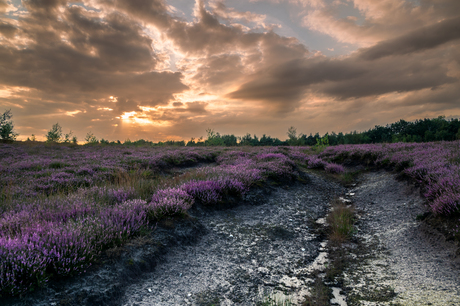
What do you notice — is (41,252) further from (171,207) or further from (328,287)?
(328,287)

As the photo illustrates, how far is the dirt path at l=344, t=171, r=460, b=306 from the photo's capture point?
12.3 ft

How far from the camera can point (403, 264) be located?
4.80 meters

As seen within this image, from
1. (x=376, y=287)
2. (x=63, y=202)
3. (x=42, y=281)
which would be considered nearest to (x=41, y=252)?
(x=42, y=281)

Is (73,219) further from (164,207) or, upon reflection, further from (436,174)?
(436,174)

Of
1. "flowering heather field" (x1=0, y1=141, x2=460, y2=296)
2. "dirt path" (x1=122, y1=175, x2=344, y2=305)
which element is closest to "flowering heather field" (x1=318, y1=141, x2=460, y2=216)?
"flowering heather field" (x1=0, y1=141, x2=460, y2=296)

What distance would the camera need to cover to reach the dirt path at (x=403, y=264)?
3.76m

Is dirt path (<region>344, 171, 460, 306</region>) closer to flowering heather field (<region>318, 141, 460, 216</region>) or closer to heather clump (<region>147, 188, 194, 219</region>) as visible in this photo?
flowering heather field (<region>318, 141, 460, 216</region>)


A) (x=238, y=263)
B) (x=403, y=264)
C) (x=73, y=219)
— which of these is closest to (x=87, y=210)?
(x=73, y=219)

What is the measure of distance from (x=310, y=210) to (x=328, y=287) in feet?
15.1

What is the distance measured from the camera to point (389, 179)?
11.1 metres

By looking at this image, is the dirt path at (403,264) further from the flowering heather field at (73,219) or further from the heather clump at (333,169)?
the heather clump at (333,169)

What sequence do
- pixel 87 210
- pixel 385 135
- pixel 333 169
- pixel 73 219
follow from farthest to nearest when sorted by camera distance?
pixel 385 135, pixel 333 169, pixel 87 210, pixel 73 219

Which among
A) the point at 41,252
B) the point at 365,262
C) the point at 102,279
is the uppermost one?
the point at 41,252

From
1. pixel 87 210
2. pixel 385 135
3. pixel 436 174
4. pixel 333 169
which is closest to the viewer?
pixel 87 210
